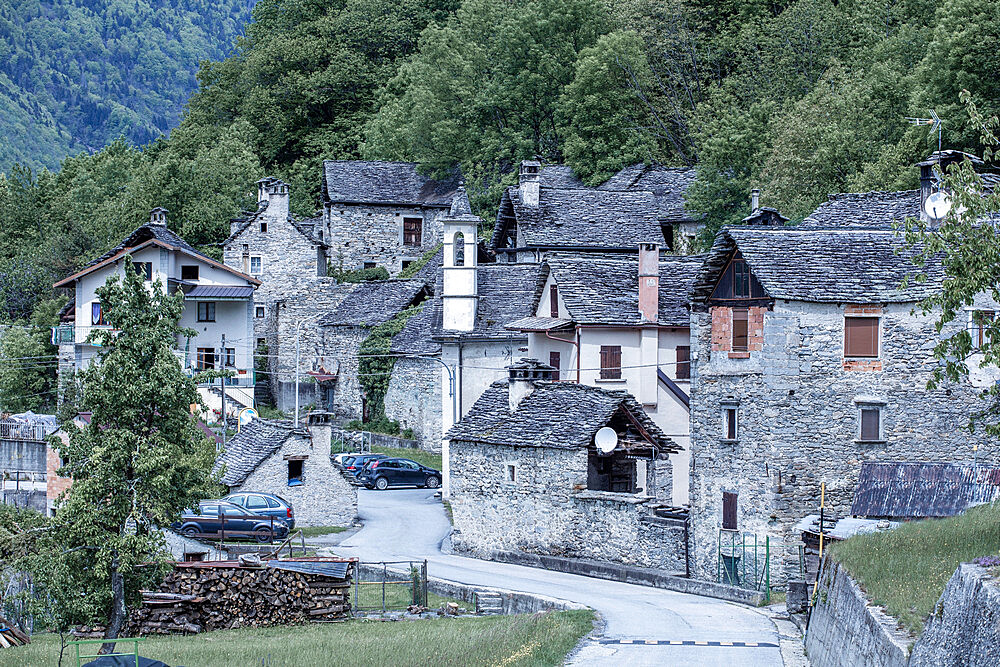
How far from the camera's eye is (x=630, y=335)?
151ft

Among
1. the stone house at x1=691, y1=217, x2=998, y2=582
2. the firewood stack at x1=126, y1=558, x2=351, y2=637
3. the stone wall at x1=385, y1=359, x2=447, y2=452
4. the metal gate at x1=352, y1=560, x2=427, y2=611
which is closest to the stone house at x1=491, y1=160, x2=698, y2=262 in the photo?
the stone wall at x1=385, y1=359, x2=447, y2=452

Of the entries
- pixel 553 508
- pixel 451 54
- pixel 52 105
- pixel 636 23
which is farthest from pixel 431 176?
pixel 52 105

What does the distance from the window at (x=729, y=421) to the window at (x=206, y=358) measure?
3590cm

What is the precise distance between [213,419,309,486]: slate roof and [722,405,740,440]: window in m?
14.6

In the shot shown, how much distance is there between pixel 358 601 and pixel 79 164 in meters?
78.0

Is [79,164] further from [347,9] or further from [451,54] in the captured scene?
[451,54]

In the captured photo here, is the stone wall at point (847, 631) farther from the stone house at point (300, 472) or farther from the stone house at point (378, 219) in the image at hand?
the stone house at point (378, 219)

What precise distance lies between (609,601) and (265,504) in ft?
48.9

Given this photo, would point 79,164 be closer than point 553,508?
No

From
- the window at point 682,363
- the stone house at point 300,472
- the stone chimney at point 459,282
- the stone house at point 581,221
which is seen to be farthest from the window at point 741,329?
the stone house at point 581,221

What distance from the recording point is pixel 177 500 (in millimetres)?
29359

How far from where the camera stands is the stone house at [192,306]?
65500mm

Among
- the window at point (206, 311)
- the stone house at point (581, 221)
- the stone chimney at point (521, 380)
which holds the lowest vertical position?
the stone chimney at point (521, 380)

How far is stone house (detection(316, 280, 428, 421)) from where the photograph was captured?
64.4 m
